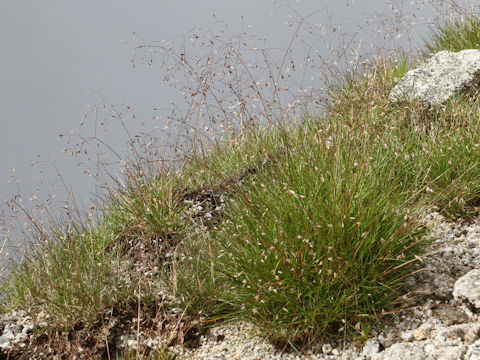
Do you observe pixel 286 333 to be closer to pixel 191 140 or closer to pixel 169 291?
pixel 169 291

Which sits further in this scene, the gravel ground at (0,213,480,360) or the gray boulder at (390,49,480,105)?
the gray boulder at (390,49,480,105)

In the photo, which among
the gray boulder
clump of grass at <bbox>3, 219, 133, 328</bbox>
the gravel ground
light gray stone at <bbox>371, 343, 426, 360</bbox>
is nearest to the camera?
light gray stone at <bbox>371, 343, 426, 360</bbox>

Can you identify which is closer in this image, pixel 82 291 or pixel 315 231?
pixel 315 231

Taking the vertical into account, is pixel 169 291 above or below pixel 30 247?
below

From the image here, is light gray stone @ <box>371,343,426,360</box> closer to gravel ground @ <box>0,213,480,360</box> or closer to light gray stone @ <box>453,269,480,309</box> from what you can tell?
gravel ground @ <box>0,213,480,360</box>

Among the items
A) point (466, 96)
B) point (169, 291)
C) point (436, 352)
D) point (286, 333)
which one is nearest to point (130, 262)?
point (169, 291)

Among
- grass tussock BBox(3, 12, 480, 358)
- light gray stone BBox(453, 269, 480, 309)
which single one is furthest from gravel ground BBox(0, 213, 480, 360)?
grass tussock BBox(3, 12, 480, 358)

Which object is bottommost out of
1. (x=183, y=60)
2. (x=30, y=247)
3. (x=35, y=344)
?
(x=35, y=344)
